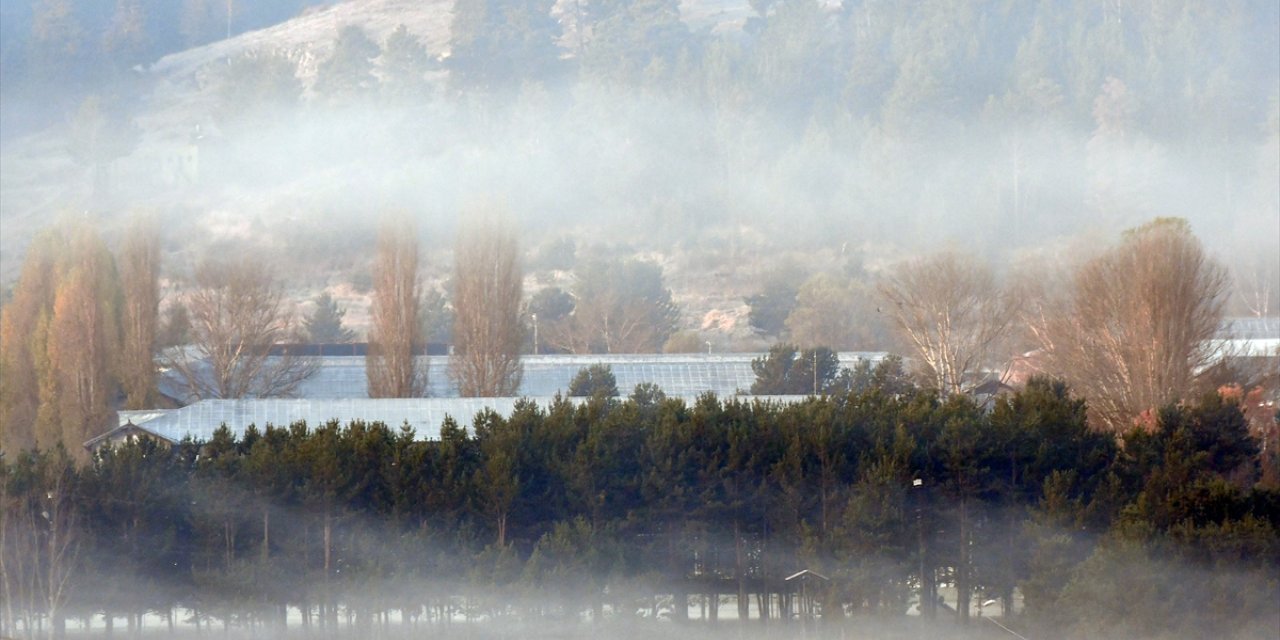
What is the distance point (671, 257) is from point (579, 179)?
11.2 metres

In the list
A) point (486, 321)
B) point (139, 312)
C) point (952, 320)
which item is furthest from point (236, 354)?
point (952, 320)

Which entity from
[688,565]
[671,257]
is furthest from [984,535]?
[671,257]

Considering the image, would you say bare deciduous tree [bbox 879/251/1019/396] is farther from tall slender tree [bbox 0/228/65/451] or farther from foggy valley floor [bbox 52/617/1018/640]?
tall slender tree [bbox 0/228/65/451]

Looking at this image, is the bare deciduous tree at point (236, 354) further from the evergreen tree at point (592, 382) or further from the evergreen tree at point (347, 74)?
the evergreen tree at point (347, 74)

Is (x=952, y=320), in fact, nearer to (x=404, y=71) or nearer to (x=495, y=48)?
(x=495, y=48)

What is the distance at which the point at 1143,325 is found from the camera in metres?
30.6

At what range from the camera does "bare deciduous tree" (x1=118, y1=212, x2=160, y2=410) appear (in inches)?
1342

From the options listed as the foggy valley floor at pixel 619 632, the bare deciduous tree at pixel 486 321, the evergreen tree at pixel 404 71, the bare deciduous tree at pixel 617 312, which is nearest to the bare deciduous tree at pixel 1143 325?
the foggy valley floor at pixel 619 632

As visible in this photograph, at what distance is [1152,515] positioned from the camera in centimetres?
2170

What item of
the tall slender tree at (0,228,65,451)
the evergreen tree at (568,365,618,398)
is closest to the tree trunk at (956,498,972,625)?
the evergreen tree at (568,365,618,398)

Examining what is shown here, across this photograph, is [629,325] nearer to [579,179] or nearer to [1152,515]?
[579,179]

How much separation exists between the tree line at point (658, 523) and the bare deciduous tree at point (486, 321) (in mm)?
11671

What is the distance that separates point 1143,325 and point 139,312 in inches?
894

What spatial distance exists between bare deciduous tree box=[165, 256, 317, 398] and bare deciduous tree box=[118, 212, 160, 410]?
3290 mm
